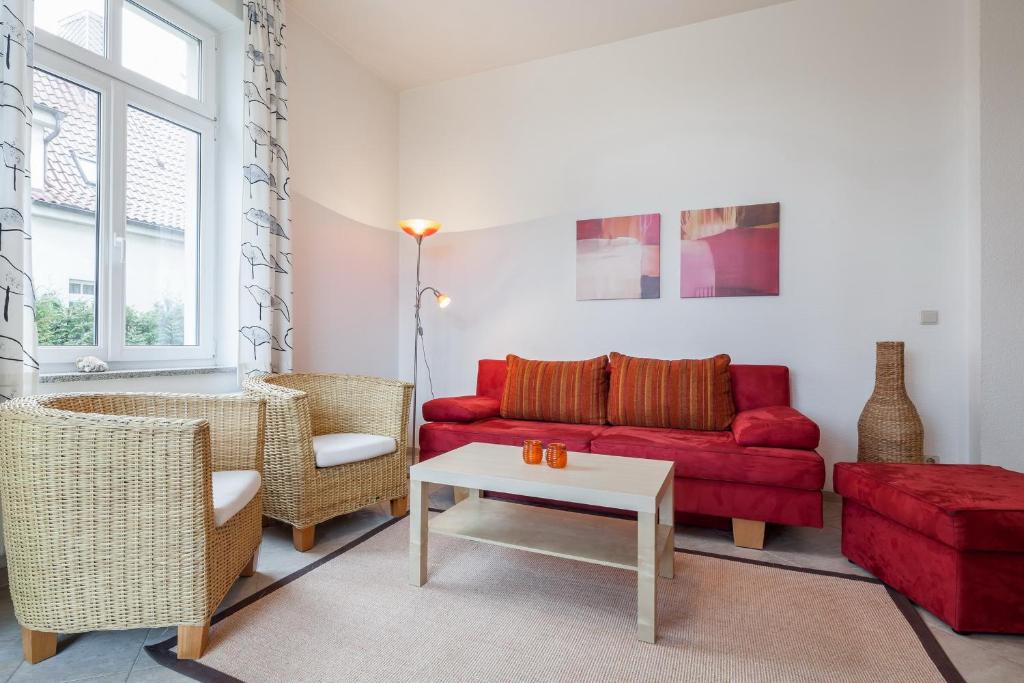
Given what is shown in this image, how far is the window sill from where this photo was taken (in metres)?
2.05

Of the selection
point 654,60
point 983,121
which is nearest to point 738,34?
point 654,60

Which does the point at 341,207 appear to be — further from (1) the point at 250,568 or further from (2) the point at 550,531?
(2) the point at 550,531

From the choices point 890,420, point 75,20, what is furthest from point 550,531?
point 75,20

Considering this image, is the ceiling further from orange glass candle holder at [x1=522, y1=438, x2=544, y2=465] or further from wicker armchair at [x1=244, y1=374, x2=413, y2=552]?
orange glass candle holder at [x1=522, y1=438, x2=544, y2=465]

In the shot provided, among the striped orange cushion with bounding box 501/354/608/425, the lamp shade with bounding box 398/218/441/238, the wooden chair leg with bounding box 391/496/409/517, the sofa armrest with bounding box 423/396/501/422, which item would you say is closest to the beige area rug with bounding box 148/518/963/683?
the wooden chair leg with bounding box 391/496/409/517

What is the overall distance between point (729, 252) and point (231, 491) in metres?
2.95

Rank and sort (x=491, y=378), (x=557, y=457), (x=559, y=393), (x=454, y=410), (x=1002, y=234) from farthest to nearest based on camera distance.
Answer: (x=491, y=378)
(x=559, y=393)
(x=454, y=410)
(x=1002, y=234)
(x=557, y=457)

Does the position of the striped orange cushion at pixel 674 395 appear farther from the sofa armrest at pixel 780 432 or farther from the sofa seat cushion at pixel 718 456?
the sofa armrest at pixel 780 432

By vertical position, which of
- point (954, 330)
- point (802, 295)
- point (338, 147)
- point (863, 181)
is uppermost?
point (338, 147)

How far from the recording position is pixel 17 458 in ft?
4.45

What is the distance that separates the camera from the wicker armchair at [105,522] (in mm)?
1334

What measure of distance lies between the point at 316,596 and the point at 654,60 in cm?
364

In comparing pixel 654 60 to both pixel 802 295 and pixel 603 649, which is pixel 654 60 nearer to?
pixel 802 295

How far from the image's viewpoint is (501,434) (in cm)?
275
